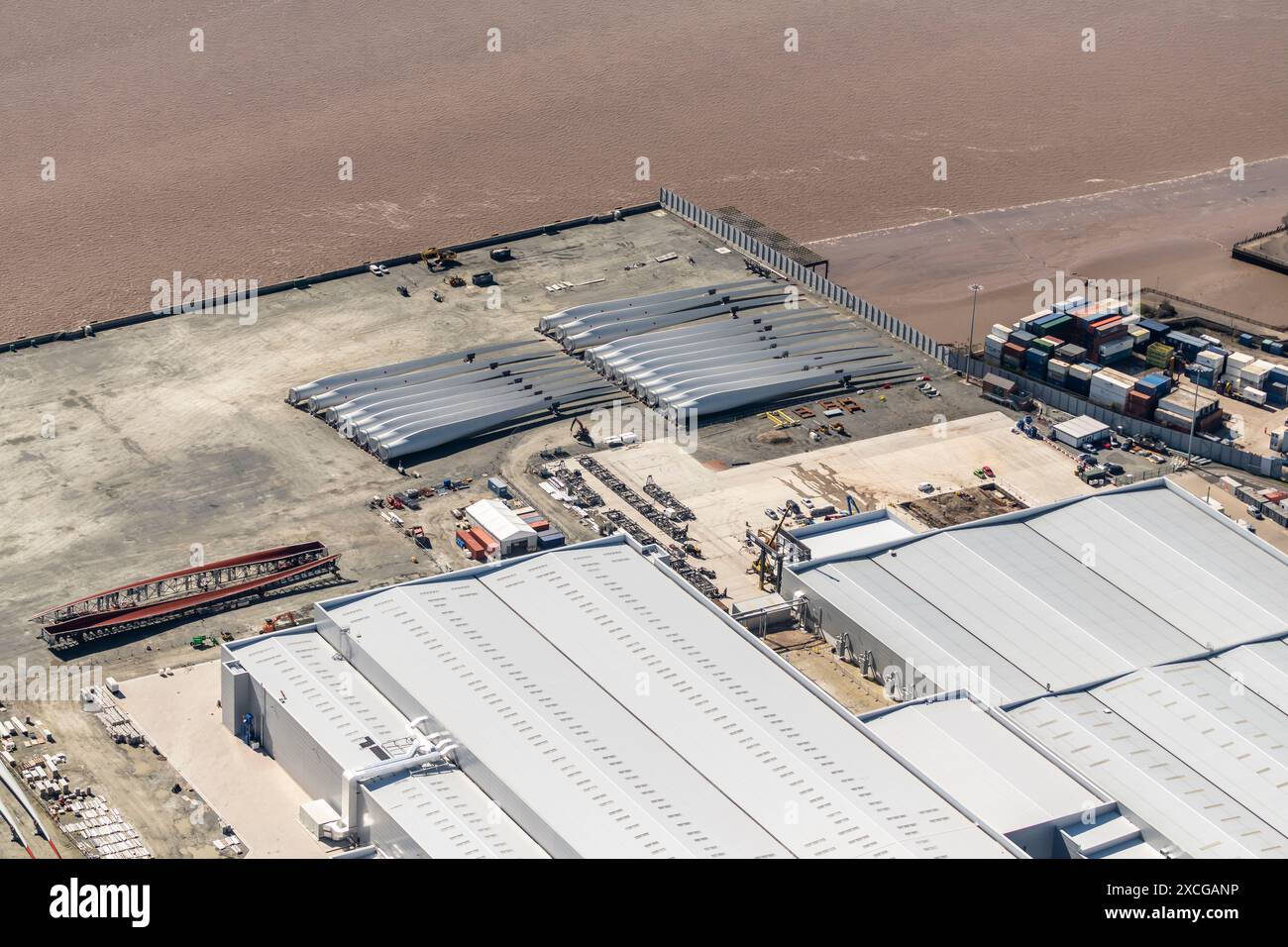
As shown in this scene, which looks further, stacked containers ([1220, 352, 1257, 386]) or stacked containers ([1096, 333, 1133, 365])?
stacked containers ([1096, 333, 1133, 365])

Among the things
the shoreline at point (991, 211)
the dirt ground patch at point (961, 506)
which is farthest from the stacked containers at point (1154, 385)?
the shoreline at point (991, 211)

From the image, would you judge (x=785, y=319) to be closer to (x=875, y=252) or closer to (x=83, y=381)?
(x=875, y=252)

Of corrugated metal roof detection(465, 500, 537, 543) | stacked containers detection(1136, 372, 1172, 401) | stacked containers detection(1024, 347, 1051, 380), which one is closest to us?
corrugated metal roof detection(465, 500, 537, 543)

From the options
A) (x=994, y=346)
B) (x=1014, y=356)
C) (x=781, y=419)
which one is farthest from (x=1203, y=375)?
(x=781, y=419)

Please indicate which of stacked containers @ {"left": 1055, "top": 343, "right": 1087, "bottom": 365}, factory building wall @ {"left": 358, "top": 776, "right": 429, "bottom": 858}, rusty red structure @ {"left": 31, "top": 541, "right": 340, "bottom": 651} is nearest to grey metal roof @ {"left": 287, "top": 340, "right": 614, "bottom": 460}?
rusty red structure @ {"left": 31, "top": 541, "right": 340, "bottom": 651}

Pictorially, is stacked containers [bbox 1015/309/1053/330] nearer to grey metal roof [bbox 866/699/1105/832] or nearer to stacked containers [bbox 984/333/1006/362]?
stacked containers [bbox 984/333/1006/362]

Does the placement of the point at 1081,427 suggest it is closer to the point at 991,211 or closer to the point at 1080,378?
the point at 1080,378

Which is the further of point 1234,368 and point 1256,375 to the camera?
point 1234,368

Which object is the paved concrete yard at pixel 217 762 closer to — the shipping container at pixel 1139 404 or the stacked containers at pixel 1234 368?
the shipping container at pixel 1139 404
